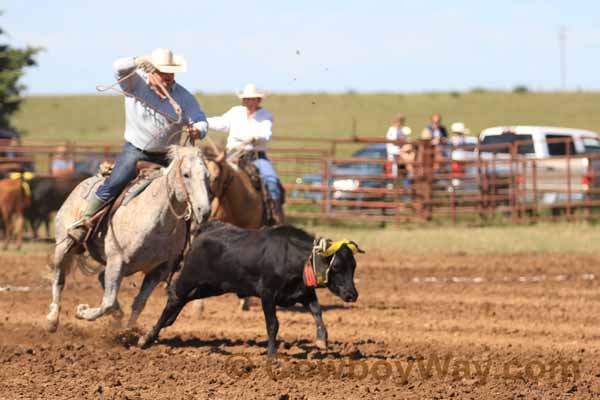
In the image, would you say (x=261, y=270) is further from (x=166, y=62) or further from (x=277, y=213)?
(x=277, y=213)

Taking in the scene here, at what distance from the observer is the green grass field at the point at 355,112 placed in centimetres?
6006

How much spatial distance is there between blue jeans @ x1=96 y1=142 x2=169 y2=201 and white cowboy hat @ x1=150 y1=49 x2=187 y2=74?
692 mm

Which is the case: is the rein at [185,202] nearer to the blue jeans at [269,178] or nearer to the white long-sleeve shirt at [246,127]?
the white long-sleeve shirt at [246,127]

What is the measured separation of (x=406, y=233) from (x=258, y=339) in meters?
11.1

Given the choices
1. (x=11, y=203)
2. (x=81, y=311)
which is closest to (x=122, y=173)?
(x=81, y=311)

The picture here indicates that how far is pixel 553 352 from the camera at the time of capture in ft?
28.3

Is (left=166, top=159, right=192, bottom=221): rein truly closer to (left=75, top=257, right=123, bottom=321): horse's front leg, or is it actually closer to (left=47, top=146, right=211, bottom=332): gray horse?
(left=47, top=146, right=211, bottom=332): gray horse

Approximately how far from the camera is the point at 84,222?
909cm

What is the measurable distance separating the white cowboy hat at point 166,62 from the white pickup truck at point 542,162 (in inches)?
491

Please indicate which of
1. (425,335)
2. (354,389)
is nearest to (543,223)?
(425,335)

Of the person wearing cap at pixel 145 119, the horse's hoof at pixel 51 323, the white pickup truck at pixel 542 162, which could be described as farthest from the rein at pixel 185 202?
the white pickup truck at pixel 542 162

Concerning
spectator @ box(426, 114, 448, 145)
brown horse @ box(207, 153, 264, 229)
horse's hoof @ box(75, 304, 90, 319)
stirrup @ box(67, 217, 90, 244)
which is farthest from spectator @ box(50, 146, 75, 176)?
horse's hoof @ box(75, 304, 90, 319)

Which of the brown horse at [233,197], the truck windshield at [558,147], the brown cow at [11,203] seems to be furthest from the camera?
the truck windshield at [558,147]

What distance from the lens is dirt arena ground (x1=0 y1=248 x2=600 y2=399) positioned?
278 inches
